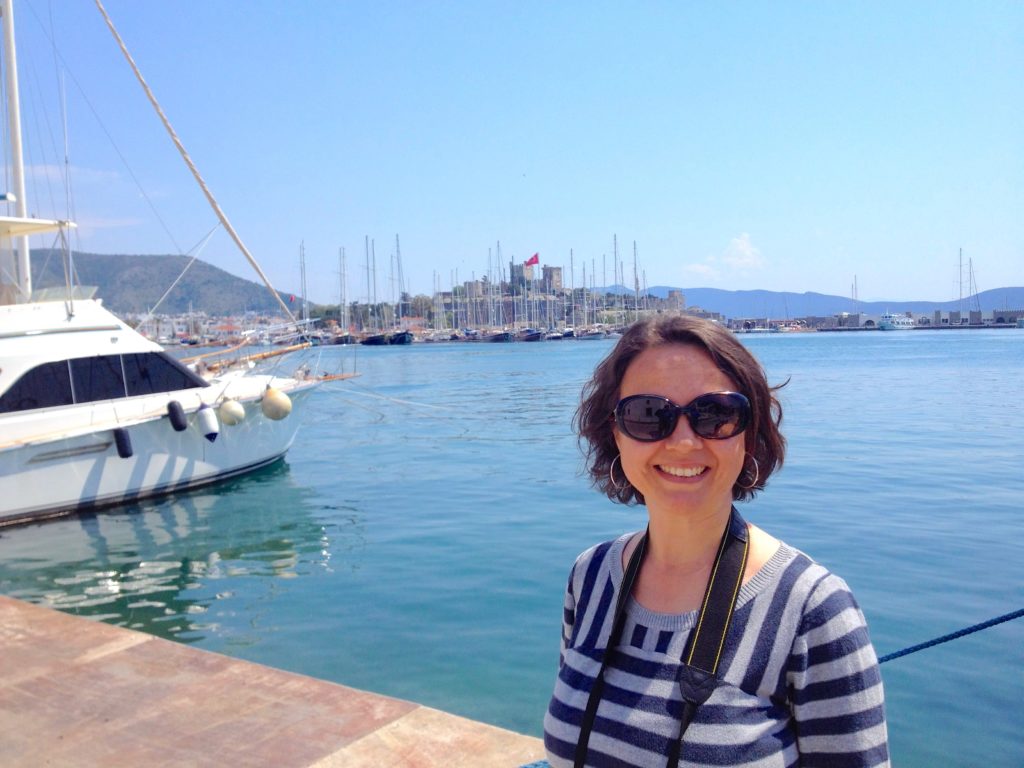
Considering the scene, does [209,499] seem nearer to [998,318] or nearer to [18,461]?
[18,461]

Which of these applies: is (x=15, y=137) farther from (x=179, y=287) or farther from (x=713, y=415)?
(x=179, y=287)

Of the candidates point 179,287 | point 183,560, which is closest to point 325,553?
point 183,560

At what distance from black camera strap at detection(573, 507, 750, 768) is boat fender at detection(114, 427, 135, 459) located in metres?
12.0

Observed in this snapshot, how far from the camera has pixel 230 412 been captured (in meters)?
14.0

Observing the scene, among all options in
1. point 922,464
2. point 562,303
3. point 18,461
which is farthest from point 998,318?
point 18,461

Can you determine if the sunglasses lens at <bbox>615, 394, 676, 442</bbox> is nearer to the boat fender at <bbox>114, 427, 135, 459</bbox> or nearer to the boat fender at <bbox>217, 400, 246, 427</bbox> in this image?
the boat fender at <bbox>114, 427, 135, 459</bbox>

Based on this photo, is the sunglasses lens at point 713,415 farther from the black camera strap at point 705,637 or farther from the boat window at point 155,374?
the boat window at point 155,374

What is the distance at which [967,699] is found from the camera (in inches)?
245

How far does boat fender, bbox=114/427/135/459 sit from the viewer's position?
41.0ft

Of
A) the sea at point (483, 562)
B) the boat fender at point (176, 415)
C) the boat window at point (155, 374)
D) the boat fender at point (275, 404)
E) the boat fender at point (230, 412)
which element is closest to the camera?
the sea at point (483, 562)

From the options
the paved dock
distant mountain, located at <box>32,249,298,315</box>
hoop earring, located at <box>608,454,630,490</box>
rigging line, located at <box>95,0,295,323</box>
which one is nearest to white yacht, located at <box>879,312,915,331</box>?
distant mountain, located at <box>32,249,298,315</box>

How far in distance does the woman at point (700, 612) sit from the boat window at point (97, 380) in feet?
39.1

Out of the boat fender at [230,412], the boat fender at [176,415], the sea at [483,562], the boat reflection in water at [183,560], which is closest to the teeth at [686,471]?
the sea at [483,562]

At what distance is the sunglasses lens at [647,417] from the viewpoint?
1.87 metres
